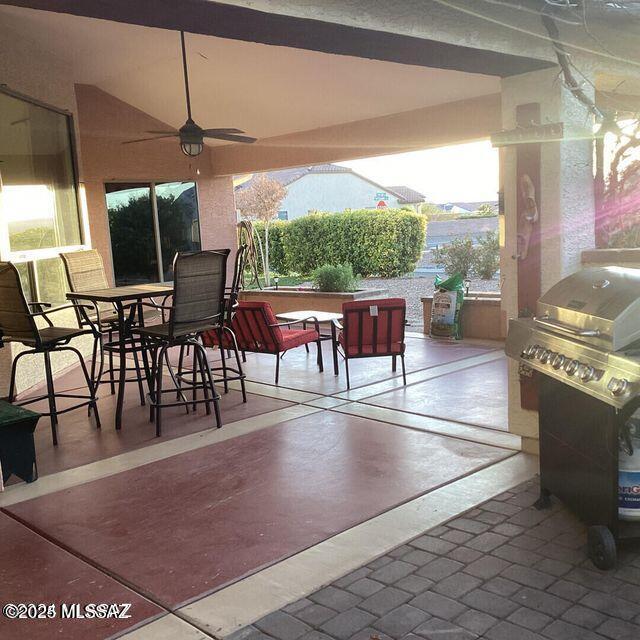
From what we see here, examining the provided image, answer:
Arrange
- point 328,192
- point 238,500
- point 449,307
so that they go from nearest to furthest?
point 238,500 → point 449,307 → point 328,192

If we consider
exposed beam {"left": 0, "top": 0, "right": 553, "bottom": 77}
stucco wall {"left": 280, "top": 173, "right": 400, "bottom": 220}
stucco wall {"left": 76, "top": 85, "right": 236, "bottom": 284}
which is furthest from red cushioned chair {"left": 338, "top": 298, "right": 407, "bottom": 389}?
stucco wall {"left": 280, "top": 173, "right": 400, "bottom": 220}

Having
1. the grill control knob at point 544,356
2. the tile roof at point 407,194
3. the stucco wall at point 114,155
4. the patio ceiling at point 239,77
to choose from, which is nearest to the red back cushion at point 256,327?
the patio ceiling at point 239,77

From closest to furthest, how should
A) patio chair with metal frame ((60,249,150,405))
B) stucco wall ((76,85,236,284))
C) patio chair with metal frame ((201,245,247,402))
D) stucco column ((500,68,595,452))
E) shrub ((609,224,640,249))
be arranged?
stucco column ((500,68,595,452))
shrub ((609,224,640,249))
patio chair with metal frame ((201,245,247,402))
patio chair with metal frame ((60,249,150,405))
stucco wall ((76,85,236,284))

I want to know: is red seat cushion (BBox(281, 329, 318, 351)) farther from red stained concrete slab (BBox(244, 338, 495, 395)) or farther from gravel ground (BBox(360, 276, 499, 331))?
gravel ground (BBox(360, 276, 499, 331))

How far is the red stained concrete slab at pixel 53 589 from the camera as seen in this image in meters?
2.51

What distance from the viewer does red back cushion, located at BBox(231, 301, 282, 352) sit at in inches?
245

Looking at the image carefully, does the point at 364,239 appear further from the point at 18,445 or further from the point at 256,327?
the point at 18,445

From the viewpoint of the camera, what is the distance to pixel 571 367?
9.22ft

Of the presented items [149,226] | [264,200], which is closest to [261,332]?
[149,226]

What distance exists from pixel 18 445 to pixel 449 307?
5.73 meters

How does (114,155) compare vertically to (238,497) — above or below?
above

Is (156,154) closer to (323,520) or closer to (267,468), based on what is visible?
(267,468)

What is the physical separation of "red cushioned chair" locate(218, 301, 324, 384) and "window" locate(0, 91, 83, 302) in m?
2.09

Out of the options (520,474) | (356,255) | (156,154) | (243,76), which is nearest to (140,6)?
(520,474)
